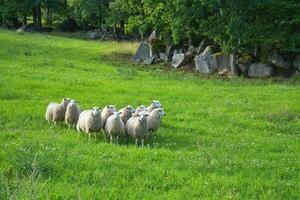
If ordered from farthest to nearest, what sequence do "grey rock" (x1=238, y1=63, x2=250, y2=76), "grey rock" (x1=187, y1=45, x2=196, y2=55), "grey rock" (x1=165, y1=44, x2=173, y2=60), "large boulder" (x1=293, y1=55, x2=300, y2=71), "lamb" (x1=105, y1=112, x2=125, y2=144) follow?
"grey rock" (x1=165, y1=44, x2=173, y2=60), "grey rock" (x1=187, y1=45, x2=196, y2=55), "grey rock" (x1=238, y1=63, x2=250, y2=76), "large boulder" (x1=293, y1=55, x2=300, y2=71), "lamb" (x1=105, y1=112, x2=125, y2=144)

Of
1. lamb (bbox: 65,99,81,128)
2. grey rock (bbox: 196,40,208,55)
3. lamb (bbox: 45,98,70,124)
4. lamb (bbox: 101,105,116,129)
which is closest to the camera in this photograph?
lamb (bbox: 101,105,116,129)

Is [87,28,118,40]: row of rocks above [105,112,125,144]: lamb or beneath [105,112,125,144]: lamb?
above

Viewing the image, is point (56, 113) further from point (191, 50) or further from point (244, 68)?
point (191, 50)

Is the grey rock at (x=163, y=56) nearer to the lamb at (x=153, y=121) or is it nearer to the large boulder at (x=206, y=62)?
the large boulder at (x=206, y=62)

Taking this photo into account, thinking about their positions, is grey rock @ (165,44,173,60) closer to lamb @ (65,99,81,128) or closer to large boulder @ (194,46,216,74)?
large boulder @ (194,46,216,74)

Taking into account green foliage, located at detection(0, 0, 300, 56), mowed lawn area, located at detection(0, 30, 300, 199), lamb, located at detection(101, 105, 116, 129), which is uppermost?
green foliage, located at detection(0, 0, 300, 56)

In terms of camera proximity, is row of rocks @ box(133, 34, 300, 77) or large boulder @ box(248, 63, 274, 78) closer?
large boulder @ box(248, 63, 274, 78)

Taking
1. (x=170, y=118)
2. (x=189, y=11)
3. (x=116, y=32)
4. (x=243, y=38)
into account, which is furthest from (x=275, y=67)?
(x=116, y=32)

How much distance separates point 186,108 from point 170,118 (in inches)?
84.9

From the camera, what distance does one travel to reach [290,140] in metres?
15.6

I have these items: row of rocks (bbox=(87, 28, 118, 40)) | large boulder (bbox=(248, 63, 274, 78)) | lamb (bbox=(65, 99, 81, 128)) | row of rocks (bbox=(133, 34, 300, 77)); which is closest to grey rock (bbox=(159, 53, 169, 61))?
row of rocks (bbox=(133, 34, 300, 77))

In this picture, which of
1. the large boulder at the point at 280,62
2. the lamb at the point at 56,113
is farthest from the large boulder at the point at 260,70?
the lamb at the point at 56,113

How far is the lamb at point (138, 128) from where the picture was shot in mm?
14203

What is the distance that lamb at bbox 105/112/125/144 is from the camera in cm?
1420
